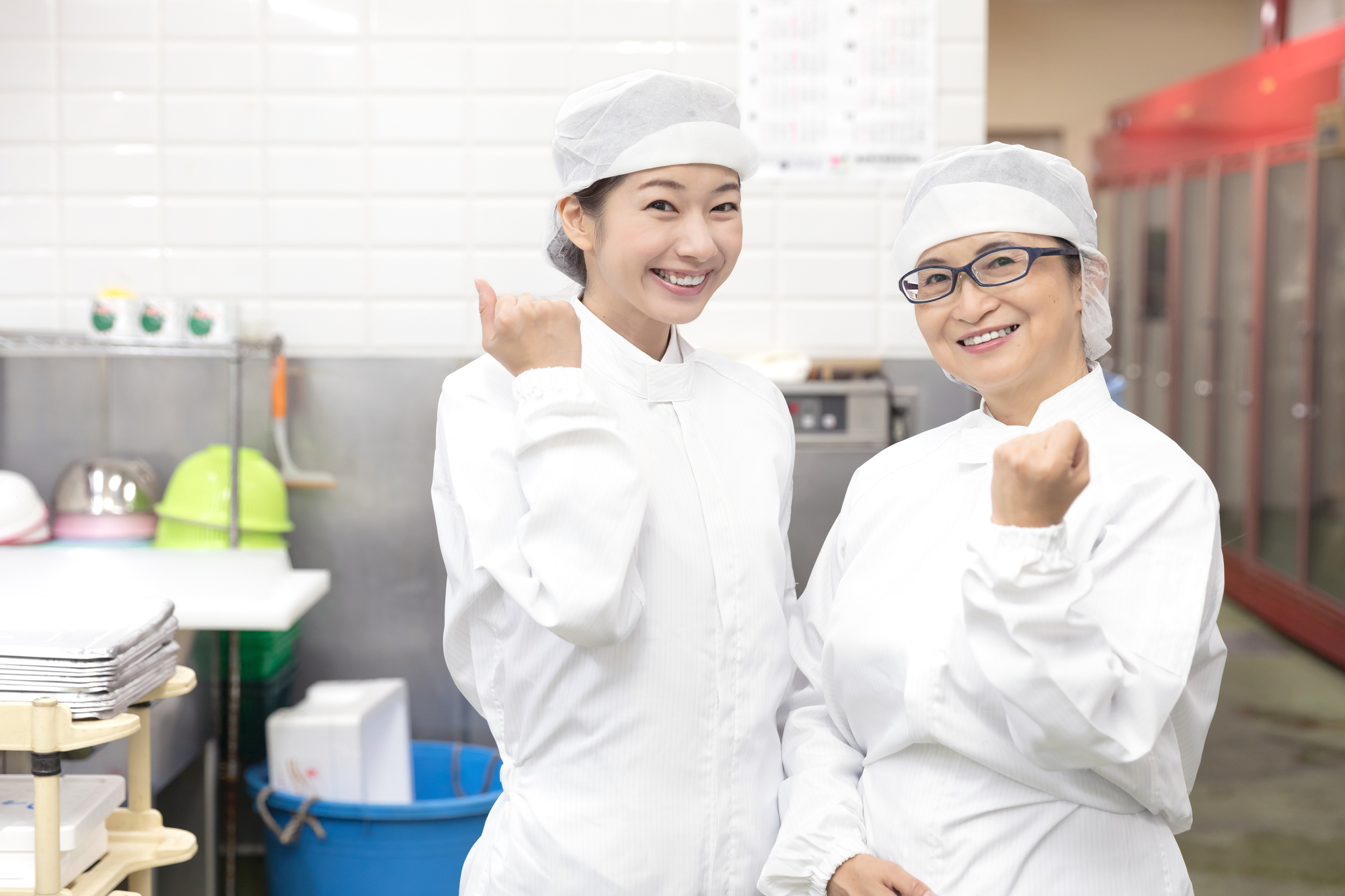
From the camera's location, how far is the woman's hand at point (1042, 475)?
95 centimetres

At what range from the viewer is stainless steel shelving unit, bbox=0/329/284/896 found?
2568 millimetres

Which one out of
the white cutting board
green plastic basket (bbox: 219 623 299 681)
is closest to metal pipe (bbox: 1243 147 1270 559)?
green plastic basket (bbox: 219 623 299 681)

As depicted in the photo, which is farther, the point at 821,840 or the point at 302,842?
the point at 302,842

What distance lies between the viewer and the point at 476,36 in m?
2.77

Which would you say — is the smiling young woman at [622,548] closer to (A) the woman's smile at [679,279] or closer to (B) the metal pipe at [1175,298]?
(A) the woman's smile at [679,279]

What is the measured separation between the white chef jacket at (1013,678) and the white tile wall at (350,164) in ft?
5.20

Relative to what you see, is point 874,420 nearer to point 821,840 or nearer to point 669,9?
A: point 669,9

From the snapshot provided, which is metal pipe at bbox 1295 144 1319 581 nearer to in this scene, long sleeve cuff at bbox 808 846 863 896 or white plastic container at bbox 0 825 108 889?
long sleeve cuff at bbox 808 846 863 896

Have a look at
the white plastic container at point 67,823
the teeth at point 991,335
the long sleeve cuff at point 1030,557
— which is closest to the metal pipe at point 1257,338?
the teeth at point 991,335

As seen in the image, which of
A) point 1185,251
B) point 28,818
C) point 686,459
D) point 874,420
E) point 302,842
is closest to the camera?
point 686,459

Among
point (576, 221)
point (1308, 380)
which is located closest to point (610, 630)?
point (576, 221)

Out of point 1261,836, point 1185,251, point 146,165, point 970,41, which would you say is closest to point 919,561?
point 970,41

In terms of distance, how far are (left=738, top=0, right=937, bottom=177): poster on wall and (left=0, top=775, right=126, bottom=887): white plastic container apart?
2.00 m

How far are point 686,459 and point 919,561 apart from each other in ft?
0.99
